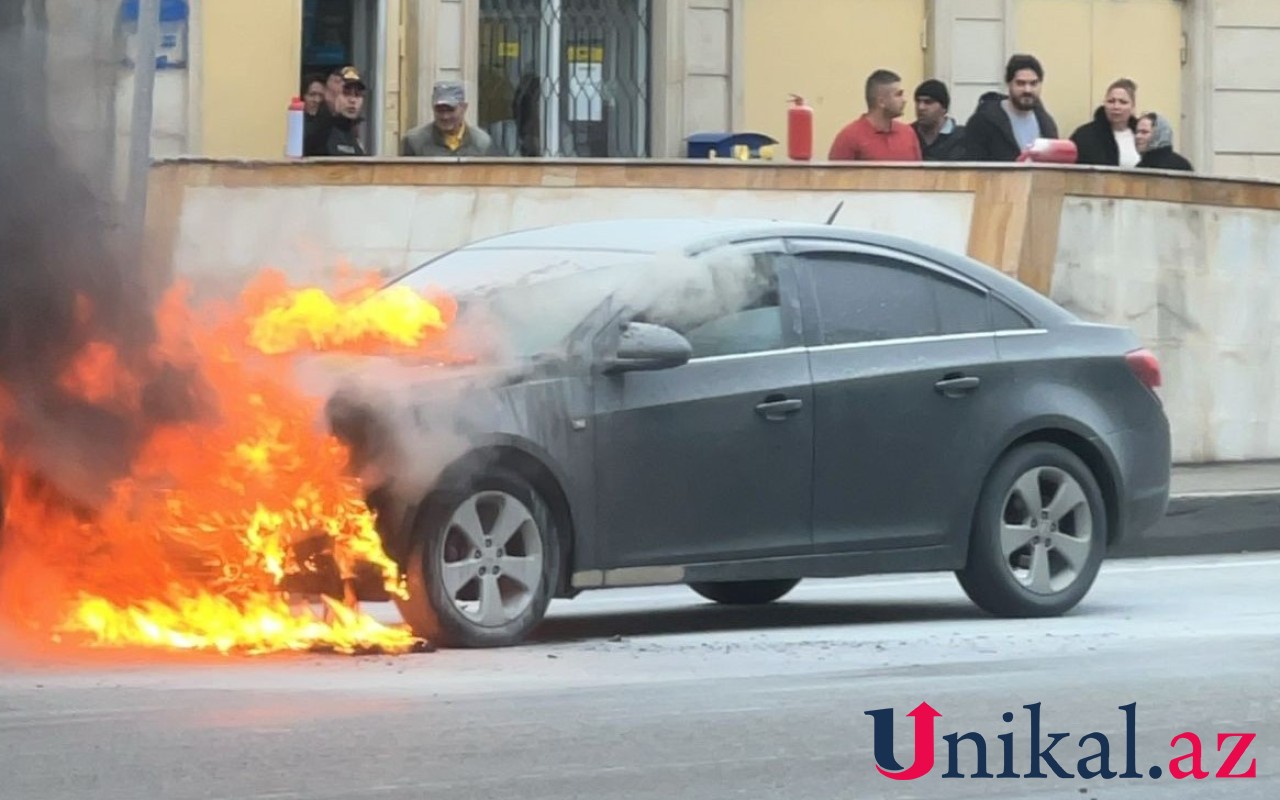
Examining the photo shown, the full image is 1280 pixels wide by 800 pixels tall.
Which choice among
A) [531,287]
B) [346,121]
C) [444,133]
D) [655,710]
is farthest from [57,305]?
[346,121]

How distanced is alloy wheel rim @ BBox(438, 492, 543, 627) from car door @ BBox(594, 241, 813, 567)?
34 cm

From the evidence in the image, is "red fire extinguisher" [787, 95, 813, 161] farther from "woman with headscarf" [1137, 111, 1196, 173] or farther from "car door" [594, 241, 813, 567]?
"car door" [594, 241, 813, 567]

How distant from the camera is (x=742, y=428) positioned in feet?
35.6

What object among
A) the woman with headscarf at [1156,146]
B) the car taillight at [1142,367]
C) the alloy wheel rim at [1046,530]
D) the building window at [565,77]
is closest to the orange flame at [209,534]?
the alloy wheel rim at [1046,530]

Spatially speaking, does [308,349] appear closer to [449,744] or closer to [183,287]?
[183,287]

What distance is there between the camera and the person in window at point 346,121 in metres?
18.3

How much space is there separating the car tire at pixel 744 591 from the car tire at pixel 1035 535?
0.88m

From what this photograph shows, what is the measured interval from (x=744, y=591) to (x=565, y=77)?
10.1 metres

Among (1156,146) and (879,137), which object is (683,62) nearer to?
(879,137)

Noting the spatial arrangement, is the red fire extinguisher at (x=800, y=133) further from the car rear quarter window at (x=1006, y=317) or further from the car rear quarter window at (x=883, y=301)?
the car rear quarter window at (x=883, y=301)

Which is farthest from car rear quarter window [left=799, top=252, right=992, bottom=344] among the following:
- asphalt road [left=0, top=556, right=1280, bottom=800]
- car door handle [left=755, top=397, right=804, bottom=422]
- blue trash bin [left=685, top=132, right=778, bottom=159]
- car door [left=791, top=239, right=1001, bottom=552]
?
blue trash bin [left=685, top=132, right=778, bottom=159]

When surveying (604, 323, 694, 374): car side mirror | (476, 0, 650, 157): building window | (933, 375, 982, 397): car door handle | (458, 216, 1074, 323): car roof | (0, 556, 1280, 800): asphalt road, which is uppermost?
(476, 0, 650, 157): building window

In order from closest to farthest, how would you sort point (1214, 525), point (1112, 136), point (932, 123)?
point (1214, 525), point (932, 123), point (1112, 136)

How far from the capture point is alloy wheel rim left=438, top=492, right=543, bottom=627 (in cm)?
1019
